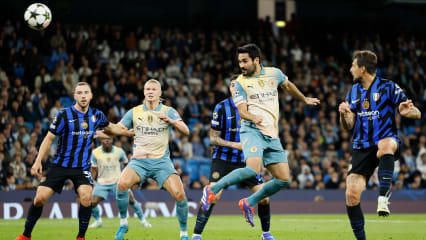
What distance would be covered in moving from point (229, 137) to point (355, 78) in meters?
2.86

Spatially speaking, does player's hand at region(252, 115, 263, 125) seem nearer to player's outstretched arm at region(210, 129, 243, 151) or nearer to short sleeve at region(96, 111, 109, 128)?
player's outstretched arm at region(210, 129, 243, 151)

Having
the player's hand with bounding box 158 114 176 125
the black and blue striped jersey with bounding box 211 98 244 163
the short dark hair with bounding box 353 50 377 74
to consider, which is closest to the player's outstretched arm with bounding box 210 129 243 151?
the black and blue striped jersey with bounding box 211 98 244 163

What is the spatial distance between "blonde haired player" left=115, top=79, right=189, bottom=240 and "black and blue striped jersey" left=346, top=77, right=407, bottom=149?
2.70m

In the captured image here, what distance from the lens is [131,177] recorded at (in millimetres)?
9539

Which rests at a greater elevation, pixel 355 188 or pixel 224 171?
pixel 355 188

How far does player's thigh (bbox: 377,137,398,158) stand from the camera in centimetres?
789

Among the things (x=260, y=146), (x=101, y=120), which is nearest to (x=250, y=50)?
(x=260, y=146)

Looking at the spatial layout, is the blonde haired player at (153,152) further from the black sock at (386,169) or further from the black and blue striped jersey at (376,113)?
the black sock at (386,169)

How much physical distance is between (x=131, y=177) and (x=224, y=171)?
157 cm

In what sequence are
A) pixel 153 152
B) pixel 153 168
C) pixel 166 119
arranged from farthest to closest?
pixel 153 152 < pixel 153 168 < pixel 166 119

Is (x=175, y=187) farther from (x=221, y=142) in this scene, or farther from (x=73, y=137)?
(x=73, y=137)

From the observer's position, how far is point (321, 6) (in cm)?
3112

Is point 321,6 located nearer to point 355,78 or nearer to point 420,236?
point 420,236

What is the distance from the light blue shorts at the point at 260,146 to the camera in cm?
843
